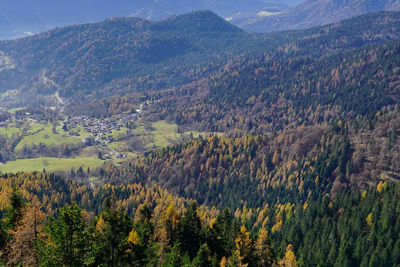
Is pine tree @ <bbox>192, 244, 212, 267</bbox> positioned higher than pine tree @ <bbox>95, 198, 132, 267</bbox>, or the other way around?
pine tree @ <bbox>95, 198, 132, 267</bbox>

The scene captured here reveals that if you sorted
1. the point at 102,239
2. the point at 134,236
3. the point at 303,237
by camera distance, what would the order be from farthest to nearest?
1. the point at 303,237
2. the point at 134,236
3. the point at 102,239

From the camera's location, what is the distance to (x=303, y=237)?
162 meters

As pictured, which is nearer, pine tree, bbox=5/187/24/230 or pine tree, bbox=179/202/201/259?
pine tree, bbox=5/187/24/230

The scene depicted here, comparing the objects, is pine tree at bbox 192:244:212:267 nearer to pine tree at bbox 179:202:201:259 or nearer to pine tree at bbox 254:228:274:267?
pine tree at bbox 179:202:201:259

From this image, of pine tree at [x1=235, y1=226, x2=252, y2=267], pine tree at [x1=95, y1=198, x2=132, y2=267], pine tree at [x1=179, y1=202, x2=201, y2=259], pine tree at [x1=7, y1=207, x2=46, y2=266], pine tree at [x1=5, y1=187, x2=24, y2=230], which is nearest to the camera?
pine tree at [x1=7, y1=207, x2=46, y2=266]

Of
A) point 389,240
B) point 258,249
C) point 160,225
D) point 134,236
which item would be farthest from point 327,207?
point 134,236

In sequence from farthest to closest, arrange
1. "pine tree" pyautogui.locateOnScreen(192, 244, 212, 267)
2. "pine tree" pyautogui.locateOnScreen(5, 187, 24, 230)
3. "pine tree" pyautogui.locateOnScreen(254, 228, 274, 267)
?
"pine tree" pyautogui.locateOnScreen(254, 228, 274, 267)
"pine tree" pyautogui.locateOnScreen(192, 244, 212, 267)
"pine tree" pyautogui.locateOnScreen(5, 187, 24, 230)

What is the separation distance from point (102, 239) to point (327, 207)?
139 metres

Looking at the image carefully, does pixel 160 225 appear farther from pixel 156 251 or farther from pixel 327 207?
Answer: pixel 327 207

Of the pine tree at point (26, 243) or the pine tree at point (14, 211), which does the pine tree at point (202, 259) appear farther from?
the pine tree at point (14, 211)

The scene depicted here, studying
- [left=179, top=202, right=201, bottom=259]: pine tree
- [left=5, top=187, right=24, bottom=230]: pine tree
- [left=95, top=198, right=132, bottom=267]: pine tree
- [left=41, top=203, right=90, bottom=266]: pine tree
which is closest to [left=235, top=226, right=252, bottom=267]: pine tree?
[left=179, top=202, right=201, bottom=259]: pine tree

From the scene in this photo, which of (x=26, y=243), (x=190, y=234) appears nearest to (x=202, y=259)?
(x=190, y=234)

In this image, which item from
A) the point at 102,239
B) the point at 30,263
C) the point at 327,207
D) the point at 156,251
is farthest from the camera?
the point at 327,207

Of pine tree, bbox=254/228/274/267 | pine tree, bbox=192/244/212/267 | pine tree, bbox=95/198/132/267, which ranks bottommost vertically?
pine tree, bbox=254/228/274/267
